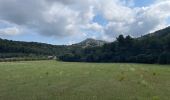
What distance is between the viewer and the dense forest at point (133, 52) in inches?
3344

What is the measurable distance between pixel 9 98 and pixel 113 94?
231 inches

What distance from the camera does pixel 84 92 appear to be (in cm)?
2048

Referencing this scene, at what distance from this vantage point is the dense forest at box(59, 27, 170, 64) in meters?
84.9

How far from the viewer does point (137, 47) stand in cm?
10150

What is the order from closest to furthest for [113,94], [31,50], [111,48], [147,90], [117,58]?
[113,94] < [147,90] < [117,58] < [111,48] < [31,50]

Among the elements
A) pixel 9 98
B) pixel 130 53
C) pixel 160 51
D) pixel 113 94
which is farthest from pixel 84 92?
pixel 130 53

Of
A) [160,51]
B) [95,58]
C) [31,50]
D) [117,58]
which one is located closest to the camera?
[160,51]

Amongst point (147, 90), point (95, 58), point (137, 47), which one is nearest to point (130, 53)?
point (137, 47)

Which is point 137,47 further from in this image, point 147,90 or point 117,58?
point 147,90

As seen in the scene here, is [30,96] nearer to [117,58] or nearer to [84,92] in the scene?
[84,92]

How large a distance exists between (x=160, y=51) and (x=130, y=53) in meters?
11.5

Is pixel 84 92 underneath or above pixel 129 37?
underneath

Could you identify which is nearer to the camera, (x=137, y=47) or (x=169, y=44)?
(x=169, y=44)

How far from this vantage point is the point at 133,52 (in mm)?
100438
